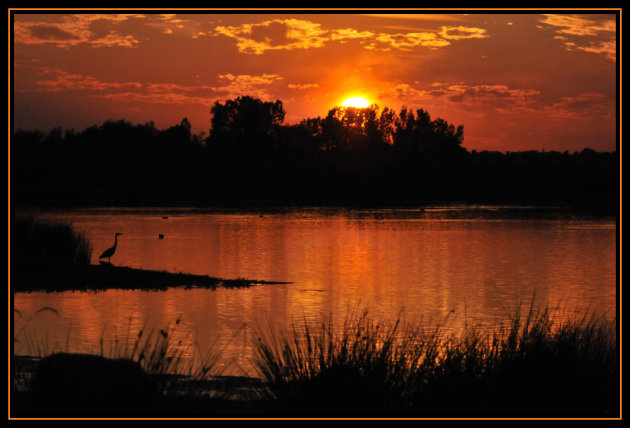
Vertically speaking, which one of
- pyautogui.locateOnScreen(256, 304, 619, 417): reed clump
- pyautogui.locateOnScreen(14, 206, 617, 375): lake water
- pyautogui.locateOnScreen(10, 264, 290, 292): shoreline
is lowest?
pyautogui.locateOnScreen(14, 206, 617, 375): lake water

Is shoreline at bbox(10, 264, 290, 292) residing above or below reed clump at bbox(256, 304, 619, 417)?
below

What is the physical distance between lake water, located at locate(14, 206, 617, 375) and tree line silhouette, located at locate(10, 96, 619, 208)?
46045 millimetres

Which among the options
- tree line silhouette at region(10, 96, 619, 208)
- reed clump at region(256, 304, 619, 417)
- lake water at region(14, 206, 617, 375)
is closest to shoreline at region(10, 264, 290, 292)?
lake water at region(14, 206, 617, 375)

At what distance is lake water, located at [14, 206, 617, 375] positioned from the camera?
19.5 metres

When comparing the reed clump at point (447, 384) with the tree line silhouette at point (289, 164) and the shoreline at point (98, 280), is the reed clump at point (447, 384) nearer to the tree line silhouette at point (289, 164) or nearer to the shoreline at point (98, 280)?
the shoreline at point (98, 280)

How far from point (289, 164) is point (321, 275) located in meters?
90.4

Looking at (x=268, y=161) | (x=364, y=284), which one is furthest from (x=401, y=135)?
(x=364, y=284)

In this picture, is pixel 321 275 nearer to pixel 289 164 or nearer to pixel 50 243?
pixel 50 243

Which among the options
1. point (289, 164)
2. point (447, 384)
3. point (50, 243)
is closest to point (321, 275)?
point (50, 243)

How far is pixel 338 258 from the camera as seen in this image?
44094 mm

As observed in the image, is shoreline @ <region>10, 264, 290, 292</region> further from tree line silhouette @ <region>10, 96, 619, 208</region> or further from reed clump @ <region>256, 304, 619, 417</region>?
tree line silhouette @ <region>10, 96, 619, 208</region>

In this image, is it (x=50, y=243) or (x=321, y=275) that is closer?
(x=50, y=243)

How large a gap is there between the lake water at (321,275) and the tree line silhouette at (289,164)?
1813 inches

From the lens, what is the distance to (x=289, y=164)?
125 m
